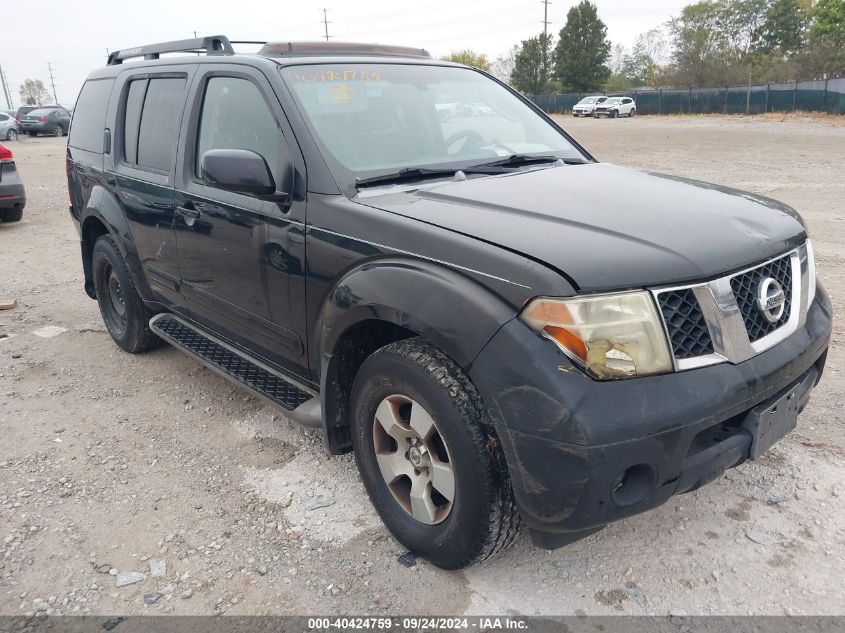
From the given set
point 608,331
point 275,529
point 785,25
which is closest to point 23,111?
point 275,529

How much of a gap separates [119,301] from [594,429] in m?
3.97

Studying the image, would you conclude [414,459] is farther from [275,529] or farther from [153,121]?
[153,121]

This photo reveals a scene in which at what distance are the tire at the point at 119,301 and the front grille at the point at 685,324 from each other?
354 centimetres

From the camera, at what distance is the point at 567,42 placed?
2621 inches

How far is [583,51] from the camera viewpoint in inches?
2569

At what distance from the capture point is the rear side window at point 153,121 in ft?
12.4

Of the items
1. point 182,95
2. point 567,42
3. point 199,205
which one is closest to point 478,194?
point 199,205

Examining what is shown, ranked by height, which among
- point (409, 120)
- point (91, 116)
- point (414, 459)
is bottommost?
point (414, 459)

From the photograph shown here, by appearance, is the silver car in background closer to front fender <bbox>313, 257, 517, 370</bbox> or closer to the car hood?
the car hood

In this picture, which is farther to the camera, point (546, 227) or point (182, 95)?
point (182, 95)

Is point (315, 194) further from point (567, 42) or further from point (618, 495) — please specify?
point (567, 42)

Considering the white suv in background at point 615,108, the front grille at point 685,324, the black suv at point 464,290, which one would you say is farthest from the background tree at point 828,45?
the front grille at point 685,324

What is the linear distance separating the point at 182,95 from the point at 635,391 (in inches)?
115

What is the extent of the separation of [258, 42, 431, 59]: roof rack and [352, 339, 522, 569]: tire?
179 centimetres
